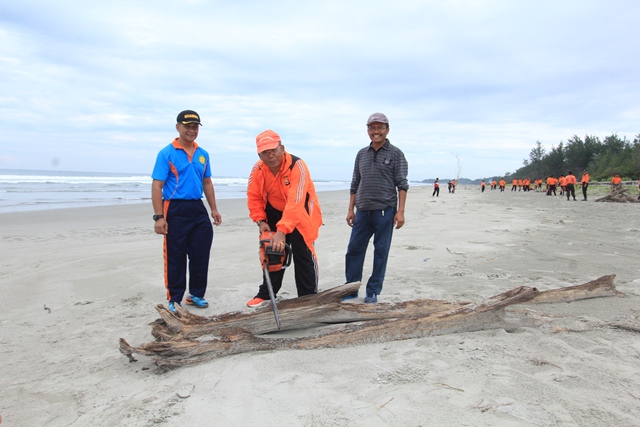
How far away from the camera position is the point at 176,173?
379 centimetres

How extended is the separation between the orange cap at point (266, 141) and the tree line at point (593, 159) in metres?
41.5

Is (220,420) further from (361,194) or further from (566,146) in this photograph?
(566,146)

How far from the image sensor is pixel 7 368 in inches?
109

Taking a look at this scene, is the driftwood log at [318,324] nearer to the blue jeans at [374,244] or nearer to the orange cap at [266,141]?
the blue jeans at [374,244]

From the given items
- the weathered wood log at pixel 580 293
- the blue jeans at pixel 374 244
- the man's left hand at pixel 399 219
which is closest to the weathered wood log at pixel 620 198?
the weathered wood log at pixel 580 293

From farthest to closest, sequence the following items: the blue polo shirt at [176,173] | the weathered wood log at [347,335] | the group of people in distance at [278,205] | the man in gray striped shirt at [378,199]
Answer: the man in gray striped shirt at [378,199]
the blue polo shirt at [176,173]
the group of people in distance at [278,205]
the weathered wood log at [347,335]

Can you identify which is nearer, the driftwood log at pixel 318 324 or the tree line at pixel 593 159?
the driftwood log at pixel 318 324

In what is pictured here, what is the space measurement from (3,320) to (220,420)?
2798mm

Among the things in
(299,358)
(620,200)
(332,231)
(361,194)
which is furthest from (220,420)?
(620,200)

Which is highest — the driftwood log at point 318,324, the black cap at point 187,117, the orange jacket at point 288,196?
the black cap at point 187,117

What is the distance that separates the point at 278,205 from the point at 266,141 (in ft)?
2.19

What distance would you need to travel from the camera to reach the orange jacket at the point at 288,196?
350 centimetres

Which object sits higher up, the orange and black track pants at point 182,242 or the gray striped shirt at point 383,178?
the gray striped shirt at point 383,178

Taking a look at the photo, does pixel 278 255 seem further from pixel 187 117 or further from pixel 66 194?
pixel 66 194
